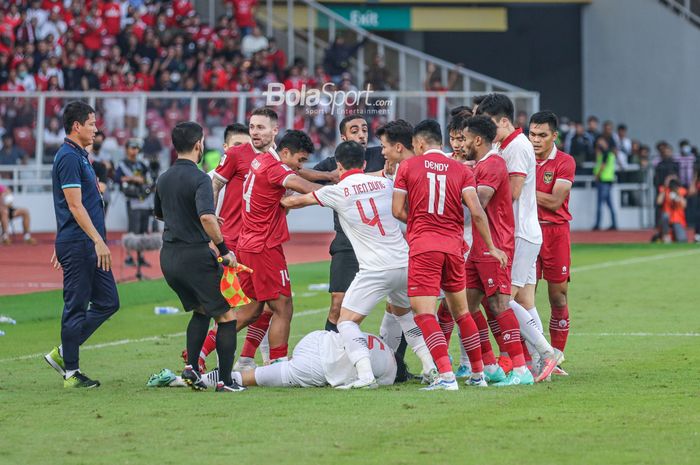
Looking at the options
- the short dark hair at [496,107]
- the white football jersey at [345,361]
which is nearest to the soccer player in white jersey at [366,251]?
the white football jersey at [345,361]

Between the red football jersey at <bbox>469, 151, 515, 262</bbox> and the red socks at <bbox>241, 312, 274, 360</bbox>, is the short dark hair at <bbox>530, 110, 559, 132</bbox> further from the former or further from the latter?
the red socks at <bbox>241, 312, 274, 360</bbox>

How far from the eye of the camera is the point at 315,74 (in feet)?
112

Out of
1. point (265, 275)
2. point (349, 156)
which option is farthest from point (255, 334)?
point (349, 156)

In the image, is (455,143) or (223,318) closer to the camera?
(223,318)

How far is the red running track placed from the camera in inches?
826

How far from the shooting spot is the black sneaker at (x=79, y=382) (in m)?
10.8

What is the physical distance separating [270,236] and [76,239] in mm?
1662

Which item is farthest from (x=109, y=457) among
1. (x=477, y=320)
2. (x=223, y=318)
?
(x=477, y=320)

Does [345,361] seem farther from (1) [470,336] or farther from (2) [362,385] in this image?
(1) [470,336]

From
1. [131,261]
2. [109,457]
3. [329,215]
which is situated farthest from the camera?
[329,215]

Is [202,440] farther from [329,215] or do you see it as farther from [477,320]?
[329,215]

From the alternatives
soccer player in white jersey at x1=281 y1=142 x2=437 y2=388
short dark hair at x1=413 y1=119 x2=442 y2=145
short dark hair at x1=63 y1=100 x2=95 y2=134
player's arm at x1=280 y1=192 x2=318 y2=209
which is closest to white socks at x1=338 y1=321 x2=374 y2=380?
soccer player in white jersey at x1=281 y1=142 x2=437 y2=388

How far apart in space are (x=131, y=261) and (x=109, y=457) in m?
15.0

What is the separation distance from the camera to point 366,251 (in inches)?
413
